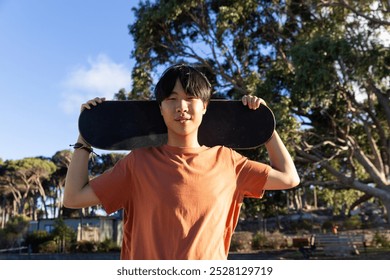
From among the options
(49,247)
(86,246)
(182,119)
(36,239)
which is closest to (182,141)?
(182,119)

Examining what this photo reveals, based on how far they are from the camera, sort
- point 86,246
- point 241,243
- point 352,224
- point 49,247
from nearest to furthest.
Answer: point 241,243
point 49,247
point 86,246
point 352,224

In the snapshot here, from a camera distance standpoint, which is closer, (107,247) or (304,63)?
(304,63)

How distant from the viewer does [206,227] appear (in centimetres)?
123

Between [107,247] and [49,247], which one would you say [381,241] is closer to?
[107,247]

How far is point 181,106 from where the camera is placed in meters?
1.31

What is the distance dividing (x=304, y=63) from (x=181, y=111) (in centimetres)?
910

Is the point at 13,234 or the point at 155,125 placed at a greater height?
the point at 155,125

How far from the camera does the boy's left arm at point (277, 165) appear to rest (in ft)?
4.56

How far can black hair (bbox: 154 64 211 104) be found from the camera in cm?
132

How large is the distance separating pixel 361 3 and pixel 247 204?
713 centimetres

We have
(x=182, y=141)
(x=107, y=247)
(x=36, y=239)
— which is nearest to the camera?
(x=182, y=141)

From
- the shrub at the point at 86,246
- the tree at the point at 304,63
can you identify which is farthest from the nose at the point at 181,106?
the shrub at the point at 86,246

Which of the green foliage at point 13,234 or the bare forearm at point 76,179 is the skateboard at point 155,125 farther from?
the green foliage at point 13,234

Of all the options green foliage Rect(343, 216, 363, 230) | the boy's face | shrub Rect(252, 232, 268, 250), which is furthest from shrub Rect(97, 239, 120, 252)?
the boy's face
